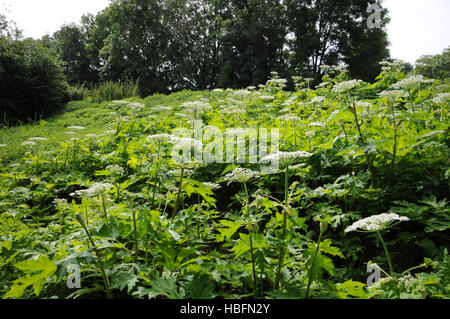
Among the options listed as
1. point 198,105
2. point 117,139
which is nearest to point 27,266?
point 198,105

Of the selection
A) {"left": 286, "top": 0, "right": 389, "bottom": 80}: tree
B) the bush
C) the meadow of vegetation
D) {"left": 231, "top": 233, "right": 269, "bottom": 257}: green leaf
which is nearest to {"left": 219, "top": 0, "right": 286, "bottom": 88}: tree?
{"left": 286, "top": 0, "right": 389, "bottom": 80}: tree

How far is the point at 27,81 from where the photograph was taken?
15383 millimetres


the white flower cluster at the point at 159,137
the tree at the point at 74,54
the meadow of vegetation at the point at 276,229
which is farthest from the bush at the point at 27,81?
the tree at the point at 74,54

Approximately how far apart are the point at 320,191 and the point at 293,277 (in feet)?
3.11

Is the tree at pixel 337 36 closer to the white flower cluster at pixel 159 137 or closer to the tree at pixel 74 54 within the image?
the white flower cluster at pixel 159 137

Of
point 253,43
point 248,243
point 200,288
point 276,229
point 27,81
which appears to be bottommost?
point 200,288

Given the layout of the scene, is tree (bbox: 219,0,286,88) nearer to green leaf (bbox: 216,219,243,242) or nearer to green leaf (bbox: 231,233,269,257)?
green leaf (bbox: 216,219,243,242)

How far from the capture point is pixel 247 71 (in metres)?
29.1

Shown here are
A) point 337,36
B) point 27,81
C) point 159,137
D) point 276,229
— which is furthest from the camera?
point 337,36

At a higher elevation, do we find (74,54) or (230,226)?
(74,54)

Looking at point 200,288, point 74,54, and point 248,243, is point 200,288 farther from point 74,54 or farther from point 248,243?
point 74,54

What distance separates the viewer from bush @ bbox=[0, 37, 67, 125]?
48.4ft

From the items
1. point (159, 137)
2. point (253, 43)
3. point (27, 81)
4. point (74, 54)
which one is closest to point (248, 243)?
point (159, 137)
